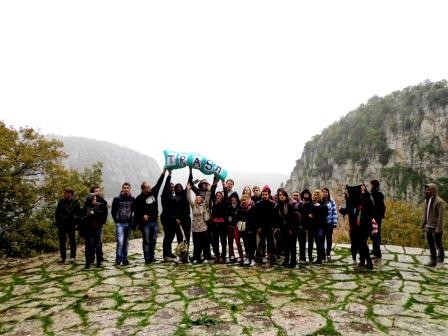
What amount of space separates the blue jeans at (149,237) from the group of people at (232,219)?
0.02 meters

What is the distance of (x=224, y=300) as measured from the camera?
581 cm

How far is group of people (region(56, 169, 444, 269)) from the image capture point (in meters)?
8.03

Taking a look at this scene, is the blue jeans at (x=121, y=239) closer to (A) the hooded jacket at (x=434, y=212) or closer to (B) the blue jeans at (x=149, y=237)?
(B) the blue jeans at (x=149, y=237)

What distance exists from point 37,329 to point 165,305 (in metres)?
1.83

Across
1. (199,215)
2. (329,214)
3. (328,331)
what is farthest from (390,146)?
(328,331)

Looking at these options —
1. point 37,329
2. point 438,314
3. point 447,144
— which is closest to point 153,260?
point 37,329

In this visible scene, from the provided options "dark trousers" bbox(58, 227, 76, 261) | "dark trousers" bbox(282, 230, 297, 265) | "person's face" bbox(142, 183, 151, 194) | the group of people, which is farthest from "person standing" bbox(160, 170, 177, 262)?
"dark trousers" bbox(282, 230, 297, 265)

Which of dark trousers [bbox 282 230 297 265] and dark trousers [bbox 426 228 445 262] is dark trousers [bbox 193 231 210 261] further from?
dark trousers [bbox 426 228 445 262]

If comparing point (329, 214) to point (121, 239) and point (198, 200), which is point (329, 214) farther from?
point (121, 239)

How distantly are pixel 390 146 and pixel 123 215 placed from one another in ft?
259

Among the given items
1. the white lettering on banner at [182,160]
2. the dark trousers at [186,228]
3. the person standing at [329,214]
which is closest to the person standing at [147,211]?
the white lettering on banner at [182,160]

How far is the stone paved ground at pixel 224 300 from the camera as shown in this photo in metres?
4.76

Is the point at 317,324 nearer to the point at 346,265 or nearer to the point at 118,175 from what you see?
the point at 346,265

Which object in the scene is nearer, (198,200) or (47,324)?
(47,324)
